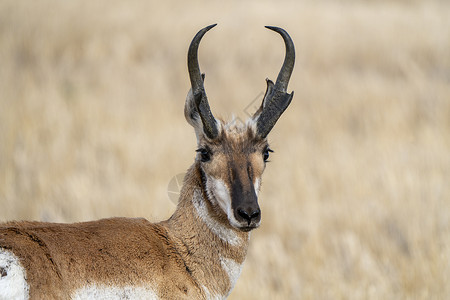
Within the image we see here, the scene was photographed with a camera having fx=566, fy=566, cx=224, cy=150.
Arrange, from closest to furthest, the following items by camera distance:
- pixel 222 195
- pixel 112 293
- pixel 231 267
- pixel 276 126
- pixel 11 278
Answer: pixel 11 278
pixel 112 293
pixel 222 195
pixel 231 267
pixel 276 126

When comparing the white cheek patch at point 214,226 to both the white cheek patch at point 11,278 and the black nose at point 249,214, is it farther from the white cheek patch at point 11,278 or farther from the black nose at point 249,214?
the white cheek patch at point 11,278

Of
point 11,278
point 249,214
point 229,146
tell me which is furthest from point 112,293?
point 229,146

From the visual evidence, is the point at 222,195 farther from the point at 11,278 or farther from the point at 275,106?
the point at 11,278

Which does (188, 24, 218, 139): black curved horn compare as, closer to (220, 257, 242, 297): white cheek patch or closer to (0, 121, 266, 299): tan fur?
(0, 121, 266, 299): tan fur

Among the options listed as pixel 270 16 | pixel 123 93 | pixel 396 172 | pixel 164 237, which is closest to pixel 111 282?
pixel 164 237

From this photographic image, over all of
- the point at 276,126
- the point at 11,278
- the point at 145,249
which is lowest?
the point at 11,278

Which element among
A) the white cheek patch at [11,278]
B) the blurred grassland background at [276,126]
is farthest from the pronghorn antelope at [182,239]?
the blurred grassland background at [276,126]

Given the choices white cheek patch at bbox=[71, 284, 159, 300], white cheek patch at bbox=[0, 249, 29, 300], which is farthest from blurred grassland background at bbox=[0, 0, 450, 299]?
white cheek patch at bbox=[0, 249, 29, 300]

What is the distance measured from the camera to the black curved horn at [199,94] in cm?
436

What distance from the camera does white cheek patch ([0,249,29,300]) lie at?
3.31 m

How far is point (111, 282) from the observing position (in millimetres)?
3811

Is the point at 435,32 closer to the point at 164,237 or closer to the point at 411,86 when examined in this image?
the point at 411,86

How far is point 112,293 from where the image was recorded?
3.77 metres

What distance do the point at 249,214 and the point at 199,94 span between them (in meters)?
1.02
